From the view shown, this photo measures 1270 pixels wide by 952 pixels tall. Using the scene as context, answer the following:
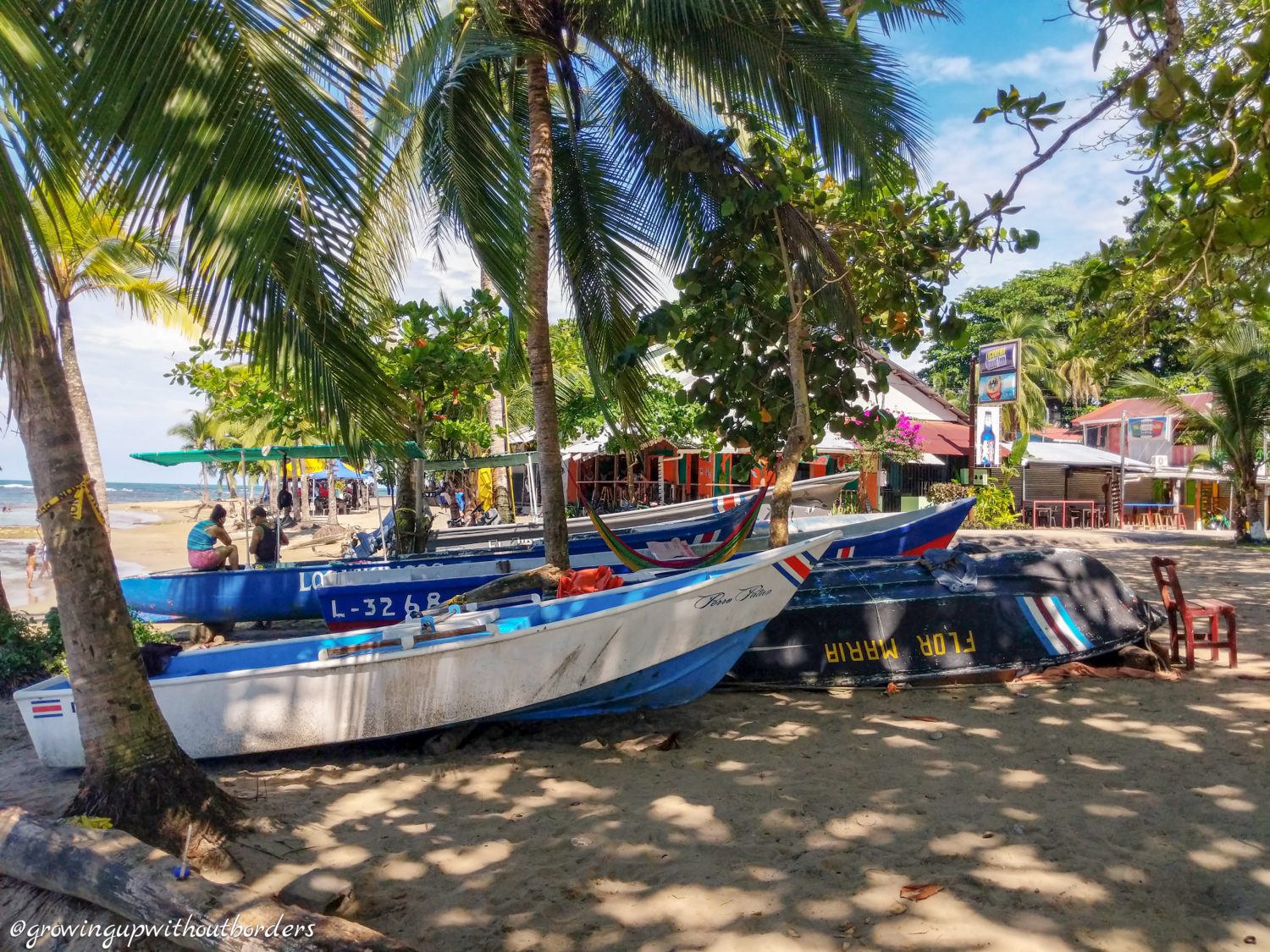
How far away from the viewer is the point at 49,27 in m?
3.20

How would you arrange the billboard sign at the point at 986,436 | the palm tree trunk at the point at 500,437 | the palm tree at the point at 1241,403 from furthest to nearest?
the billboard sign at the point at 986,436 → the palm tree at the point at 1241,403 → the palm tree trunk at the point at 500,437

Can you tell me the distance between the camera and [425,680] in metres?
5.23

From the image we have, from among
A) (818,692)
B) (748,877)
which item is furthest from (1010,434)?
(748,877)

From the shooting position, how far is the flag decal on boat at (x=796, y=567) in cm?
569

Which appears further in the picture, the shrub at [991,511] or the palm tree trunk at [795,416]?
the shrub at [991,511]

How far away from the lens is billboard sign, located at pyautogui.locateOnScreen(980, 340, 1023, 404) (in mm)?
18969

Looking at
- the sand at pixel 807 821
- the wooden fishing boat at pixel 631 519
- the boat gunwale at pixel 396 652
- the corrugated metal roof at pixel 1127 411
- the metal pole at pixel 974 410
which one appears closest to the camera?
the sand at pixel 807 821

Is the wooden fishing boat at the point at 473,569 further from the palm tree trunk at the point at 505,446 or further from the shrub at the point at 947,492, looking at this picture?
the shrub at the point at 947,492

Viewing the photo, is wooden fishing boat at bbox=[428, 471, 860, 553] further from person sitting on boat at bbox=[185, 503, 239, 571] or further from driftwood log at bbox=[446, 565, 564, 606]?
driftwood log at bbox=[446, 565, 564, 606]

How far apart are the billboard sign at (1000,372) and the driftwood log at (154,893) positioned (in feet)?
61.2

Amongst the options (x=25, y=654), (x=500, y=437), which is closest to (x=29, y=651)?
(x=25, y=654)

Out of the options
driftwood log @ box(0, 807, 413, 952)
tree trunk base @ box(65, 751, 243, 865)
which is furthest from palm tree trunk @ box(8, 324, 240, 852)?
driftwood log @ box(0, 807, 413, 952)

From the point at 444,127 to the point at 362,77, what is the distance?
129 inches

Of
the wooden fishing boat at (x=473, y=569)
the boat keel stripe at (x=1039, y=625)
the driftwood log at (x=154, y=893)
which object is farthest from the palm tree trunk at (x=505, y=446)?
the driftwood log at (x=154, y=893)
